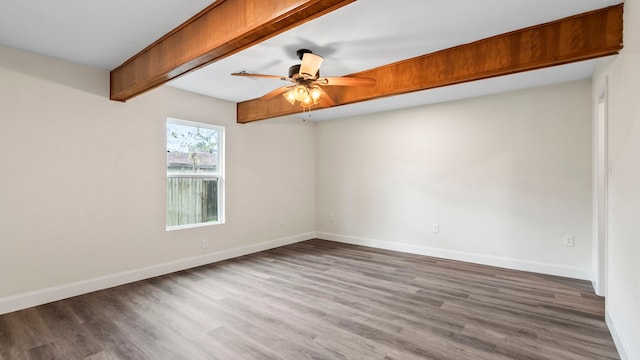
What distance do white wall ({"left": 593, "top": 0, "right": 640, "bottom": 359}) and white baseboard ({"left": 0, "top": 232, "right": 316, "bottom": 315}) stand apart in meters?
4.39

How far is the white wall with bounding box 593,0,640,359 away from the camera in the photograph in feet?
5.88

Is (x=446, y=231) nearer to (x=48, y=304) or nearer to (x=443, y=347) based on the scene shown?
(x=443, y=347)

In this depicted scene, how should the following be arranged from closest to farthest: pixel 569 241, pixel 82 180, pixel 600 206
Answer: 1. pixel 600 206
2. pixel 82 180
3. pixel 569 241

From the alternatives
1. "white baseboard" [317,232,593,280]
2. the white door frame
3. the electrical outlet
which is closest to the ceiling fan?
the white door frame

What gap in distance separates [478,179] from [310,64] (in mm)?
3113

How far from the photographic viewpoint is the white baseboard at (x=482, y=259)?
3.71 meters

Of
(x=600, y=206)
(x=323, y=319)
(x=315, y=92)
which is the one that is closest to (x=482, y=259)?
(x=600, y=206)

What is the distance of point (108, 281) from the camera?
3.41 meters

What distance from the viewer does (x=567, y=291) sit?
3.27m

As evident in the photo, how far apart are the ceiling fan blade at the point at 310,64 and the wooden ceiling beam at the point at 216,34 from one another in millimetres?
629

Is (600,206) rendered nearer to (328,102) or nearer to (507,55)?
(507,55)

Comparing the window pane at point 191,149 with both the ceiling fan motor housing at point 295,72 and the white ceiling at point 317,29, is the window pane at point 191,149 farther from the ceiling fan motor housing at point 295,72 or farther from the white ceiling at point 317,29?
the ceiling fan motor housing at point 295,72

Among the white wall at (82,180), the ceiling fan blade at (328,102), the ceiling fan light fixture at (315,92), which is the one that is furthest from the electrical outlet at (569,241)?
the white wall at (82,180)

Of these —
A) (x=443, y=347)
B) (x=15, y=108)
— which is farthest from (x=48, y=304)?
(x=443, y=347)
